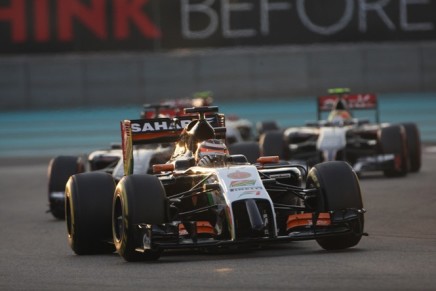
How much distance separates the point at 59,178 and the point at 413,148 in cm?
757

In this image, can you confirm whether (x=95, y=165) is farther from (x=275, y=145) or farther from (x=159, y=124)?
(x=159, y=124)

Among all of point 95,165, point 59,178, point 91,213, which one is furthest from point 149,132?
point 95,165

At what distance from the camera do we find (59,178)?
1830 centimetres

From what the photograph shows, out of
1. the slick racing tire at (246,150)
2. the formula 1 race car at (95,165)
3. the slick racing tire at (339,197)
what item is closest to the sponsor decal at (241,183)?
the slick racing tire at (339,197)

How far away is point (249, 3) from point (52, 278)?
2667 cm

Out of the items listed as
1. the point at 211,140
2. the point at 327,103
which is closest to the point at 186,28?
the point at 327,103

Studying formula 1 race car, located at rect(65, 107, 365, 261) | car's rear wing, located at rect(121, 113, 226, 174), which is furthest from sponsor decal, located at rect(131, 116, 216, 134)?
formula 1 race car, located at rect(65, 107, 365, 261)

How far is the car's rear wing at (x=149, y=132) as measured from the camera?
14.2 metres

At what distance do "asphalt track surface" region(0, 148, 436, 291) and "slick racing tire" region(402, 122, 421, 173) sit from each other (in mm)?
6818

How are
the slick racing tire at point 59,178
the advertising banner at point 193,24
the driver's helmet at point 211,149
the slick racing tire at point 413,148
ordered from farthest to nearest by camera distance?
the advertising banner at point 193,24, the slick racing tire at point 413,148, the slick racing tire at point 59,178, the driver's helmet at point 211,149

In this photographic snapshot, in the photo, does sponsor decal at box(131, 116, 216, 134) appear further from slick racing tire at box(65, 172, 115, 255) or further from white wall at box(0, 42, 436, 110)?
white wall at box(0, 42, 436, 110)

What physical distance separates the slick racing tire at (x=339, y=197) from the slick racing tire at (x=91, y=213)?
1.96m

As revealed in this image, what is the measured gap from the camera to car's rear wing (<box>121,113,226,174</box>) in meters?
14.2

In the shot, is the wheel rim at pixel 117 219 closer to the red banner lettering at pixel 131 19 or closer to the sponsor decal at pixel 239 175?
the sponsor decal at pixel 239 175
